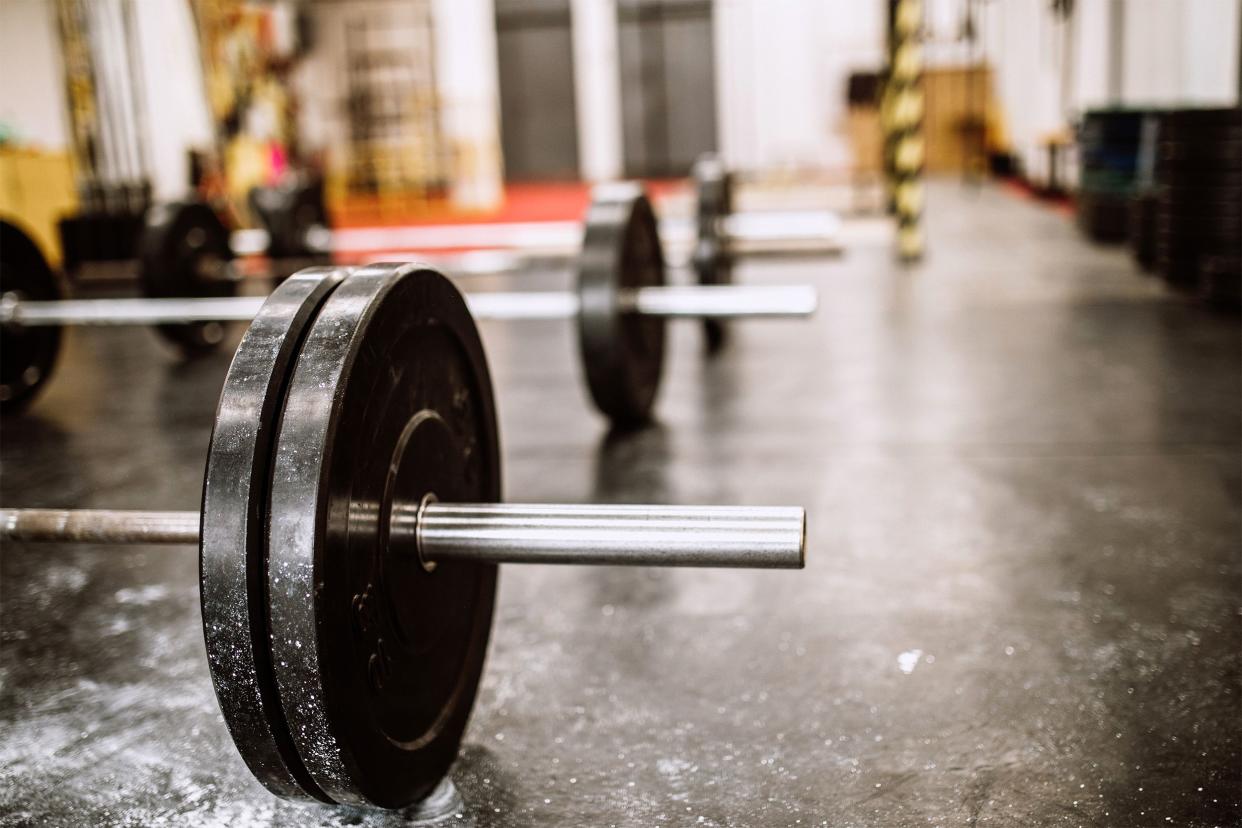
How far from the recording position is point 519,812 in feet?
3.99

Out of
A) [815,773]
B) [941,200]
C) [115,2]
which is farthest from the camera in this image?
[941,200]

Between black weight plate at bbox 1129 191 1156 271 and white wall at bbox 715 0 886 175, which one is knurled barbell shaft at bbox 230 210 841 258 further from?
white wall at bbox 715 0 886 175

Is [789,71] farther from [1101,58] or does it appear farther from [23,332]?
[23,332]

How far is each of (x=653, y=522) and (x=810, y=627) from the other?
63cm

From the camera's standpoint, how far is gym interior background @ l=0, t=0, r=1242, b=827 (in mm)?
1054

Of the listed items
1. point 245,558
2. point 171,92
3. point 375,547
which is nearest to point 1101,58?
point 171,92

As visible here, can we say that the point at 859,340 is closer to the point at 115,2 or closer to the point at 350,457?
the point at 350,457

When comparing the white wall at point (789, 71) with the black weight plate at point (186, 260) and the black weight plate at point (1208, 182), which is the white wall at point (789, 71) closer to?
the black weight plate at point (1208, 182)

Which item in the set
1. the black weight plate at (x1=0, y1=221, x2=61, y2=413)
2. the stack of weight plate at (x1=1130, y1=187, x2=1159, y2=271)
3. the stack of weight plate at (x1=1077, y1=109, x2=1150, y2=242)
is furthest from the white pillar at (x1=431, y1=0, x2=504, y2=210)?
the black weight plate at (x1=0, y1=221, x2=61, y2=413)

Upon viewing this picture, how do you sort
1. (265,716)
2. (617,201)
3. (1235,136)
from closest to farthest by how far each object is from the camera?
(265,716)
(617,201)
(1235,136)

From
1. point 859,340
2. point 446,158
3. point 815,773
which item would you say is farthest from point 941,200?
point 815,773

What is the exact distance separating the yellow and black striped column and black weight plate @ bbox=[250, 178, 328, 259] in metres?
3.06

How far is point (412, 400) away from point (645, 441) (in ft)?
5.41

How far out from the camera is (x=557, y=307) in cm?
285
